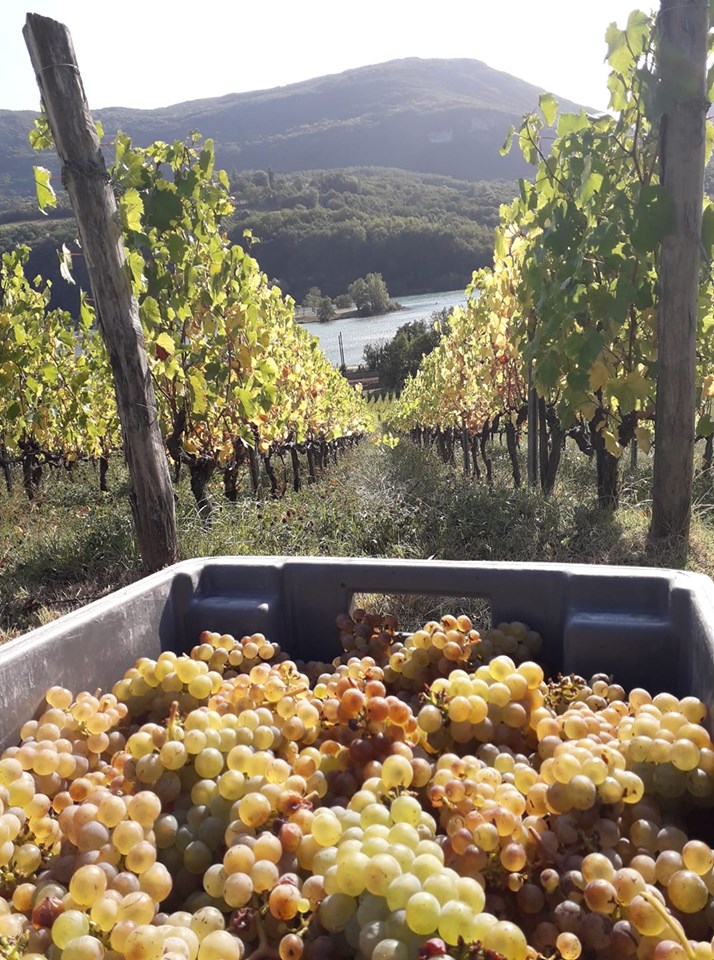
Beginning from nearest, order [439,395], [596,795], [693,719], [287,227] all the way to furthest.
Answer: [596,795] → [693,719] → [439,395] → [287,227]

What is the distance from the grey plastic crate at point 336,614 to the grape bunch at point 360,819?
67 mm

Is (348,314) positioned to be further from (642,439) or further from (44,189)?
(44,189)

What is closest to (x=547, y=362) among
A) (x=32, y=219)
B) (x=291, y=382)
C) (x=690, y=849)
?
(x=690, y=849)

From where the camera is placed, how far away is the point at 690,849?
789mm

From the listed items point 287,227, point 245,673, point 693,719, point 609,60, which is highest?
point 609,60

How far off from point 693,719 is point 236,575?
0.96 metres

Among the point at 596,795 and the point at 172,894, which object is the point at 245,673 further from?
the point at 596,795

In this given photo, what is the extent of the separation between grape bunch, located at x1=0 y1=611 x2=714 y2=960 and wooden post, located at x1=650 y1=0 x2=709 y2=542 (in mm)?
2268

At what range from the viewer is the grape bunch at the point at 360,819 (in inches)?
29.7

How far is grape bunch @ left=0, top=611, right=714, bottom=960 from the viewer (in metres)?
0.75

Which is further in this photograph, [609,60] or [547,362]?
[547,362]

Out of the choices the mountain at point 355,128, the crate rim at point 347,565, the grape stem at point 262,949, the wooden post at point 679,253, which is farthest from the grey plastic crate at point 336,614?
the mountain at point 355,128

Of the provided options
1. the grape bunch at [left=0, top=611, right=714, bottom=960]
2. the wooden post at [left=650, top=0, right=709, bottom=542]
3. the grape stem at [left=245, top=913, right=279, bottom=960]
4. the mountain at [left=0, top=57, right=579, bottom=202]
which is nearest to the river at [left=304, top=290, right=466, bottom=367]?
the wooden post at [left=650, top=0, right=709, bottom=542]

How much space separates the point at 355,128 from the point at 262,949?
17894 cm
